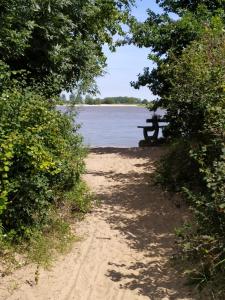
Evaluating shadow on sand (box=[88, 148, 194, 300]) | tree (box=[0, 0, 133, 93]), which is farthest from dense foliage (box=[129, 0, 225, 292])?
tree (box=[0, 0, 133, 93])

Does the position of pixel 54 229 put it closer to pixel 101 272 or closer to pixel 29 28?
pixel 101 272

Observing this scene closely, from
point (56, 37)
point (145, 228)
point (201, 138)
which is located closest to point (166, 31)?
point (56, 37)

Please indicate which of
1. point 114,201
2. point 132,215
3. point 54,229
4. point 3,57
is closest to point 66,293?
point 54,229

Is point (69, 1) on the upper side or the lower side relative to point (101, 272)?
upper

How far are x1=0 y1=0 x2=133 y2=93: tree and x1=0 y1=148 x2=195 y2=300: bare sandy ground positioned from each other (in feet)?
9.72

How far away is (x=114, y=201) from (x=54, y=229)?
7.31ft

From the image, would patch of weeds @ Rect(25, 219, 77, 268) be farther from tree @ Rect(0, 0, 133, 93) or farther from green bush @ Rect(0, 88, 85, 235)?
tree @ Rect(0, 0, 133, 93)

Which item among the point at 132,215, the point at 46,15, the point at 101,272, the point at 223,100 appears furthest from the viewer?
the point at 46,15

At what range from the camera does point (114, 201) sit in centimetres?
924

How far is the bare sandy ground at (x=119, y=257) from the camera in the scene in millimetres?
5676

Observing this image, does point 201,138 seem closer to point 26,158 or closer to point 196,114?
point 196,114

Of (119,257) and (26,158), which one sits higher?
(26,158)

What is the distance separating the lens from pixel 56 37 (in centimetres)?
1060

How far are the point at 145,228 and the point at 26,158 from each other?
2552 millimetres
